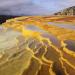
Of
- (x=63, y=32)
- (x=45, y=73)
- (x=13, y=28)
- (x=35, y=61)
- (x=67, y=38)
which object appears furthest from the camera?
(x=13, y=28)

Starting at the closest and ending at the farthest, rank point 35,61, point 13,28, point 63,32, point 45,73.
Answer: point 45,73, point 35,61, point 63,32, point 13,28

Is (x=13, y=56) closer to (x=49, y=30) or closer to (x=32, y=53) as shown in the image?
(x=32, y=53)

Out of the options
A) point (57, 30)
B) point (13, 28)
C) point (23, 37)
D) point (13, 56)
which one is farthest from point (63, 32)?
Answer: point (13, 28)

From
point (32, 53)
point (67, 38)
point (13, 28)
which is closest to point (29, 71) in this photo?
point (32, 53)

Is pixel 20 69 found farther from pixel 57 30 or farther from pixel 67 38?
pixel 57 30

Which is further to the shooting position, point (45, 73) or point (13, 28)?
point (13, 28)

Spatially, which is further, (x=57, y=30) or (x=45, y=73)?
(x=57, y=30)
